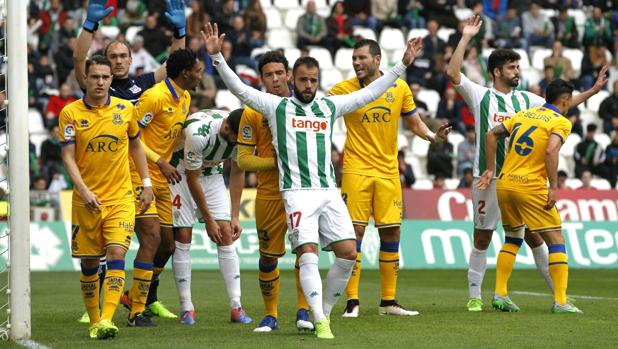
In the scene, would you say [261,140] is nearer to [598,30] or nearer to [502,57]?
[502,57]

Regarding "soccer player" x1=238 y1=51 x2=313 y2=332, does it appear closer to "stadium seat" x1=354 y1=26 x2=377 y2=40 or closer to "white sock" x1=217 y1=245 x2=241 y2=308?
"white sock" x1=217 y1=245 x2=241 y2=308

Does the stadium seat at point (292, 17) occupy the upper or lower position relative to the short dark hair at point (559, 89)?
upper

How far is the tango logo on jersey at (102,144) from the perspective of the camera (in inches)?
382

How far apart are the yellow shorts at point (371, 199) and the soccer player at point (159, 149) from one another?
5.65ft

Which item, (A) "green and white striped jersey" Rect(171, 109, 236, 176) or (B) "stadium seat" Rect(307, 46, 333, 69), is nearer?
(A) "green and white striped jersey" Rect(171, 109, 236, 176)

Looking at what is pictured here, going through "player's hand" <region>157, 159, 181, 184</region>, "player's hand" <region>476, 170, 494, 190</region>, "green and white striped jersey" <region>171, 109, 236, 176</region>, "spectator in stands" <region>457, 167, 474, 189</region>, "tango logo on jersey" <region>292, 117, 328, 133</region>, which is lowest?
"spectator in stands" <region>457, 167, 474, 189</region>

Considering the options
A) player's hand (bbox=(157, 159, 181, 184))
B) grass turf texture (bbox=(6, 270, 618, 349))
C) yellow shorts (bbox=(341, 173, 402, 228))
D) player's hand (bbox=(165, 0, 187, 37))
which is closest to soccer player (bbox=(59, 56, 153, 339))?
grass turf texture (bbox=(6, 270, 618, 349))

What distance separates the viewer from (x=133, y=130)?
984 cm

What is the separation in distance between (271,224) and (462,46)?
9.08ft

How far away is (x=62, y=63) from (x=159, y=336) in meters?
15.9

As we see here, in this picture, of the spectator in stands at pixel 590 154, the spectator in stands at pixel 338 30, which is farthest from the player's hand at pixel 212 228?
the spectator in stands at pixel 338 30

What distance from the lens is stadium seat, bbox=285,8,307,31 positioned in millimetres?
27766

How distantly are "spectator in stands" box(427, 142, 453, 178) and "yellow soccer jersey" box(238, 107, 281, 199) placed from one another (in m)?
14.2

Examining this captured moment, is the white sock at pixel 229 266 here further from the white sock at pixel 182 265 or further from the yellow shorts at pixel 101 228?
the yellow shorts at pixel 101 228
